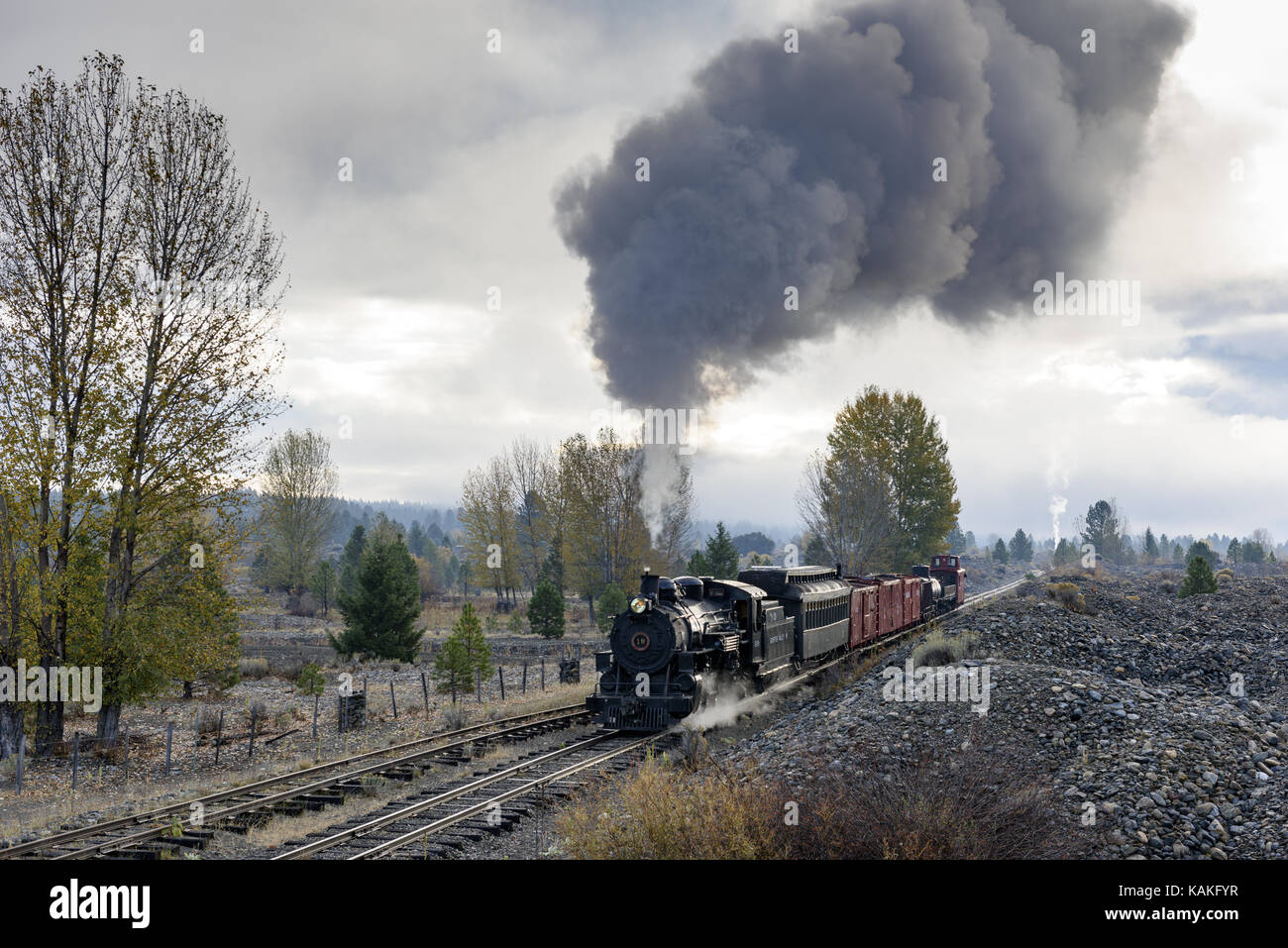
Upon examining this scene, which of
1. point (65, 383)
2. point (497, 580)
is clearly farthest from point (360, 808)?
point (497, 580)

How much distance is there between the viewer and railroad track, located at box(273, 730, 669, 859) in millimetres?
10547

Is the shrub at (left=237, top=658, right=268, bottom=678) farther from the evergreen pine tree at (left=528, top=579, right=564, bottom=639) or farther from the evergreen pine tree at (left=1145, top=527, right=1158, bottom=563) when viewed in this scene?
the evergreen pine tree at (left=1145, top=527, right=1158, bottom=563)

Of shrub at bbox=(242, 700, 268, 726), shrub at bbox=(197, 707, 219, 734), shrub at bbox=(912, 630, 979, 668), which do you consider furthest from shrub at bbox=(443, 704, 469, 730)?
shrub at bbox=(912, 630, 979, 668)

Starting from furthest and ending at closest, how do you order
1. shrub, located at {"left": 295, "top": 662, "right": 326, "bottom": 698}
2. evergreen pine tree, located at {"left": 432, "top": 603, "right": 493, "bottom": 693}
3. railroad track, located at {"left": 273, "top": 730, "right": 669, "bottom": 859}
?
evergreen pine tree, located at {"left": 432, "top": 603, "right": 493, "bottom": 693} < shrub, located at {"left": 295, "top": 662, "right": 326, "bottom": 698} < railroad track, located at {"left": 273, "top": 730, "right": 669, "bottom": 859}

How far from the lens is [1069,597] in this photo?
1580 inches

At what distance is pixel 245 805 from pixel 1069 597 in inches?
1497

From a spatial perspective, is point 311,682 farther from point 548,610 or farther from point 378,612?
point 548,610

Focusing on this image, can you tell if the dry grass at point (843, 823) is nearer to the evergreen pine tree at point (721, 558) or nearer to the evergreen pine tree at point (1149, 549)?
the evergreen pine tree at point (721, 558)

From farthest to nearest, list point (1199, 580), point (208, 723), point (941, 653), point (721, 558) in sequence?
point (721, 558), point (1199, 580), point (208, 723), point (941, 653)

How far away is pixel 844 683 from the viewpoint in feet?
72.8

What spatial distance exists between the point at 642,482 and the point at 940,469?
28.8m

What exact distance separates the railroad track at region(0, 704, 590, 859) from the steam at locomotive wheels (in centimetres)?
283

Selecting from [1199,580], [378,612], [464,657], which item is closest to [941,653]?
[464,657]

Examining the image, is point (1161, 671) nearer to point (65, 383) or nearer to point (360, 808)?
point (360, 808)
